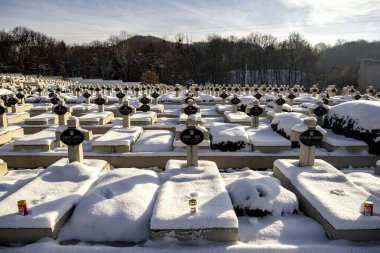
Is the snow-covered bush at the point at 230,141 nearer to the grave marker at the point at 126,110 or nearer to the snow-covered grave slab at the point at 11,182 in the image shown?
the grave marker at the point at 126,110

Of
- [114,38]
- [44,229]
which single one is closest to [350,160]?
[44,229]

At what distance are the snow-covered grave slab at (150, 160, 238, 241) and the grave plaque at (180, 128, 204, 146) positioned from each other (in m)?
1.28

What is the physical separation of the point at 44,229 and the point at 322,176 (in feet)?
18.8

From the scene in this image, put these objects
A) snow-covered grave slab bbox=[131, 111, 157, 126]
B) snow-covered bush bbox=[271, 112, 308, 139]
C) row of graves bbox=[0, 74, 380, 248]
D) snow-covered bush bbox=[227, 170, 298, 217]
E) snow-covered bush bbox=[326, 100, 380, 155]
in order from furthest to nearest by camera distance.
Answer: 1. snow-covered grave slab bbox=[131, 111, 157, 126]
2. snow-covered bush bbox=[271, 112, 308, 139]
3. snow-covered bush bbox=[326, 100, 380, 155]
4. snow-covered bush bbox=[227, 170, 298, 217]
5. row of graves bbox=[0, 74, 380, 248]

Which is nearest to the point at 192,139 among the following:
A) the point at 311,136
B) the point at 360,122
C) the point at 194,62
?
the point at 311,136

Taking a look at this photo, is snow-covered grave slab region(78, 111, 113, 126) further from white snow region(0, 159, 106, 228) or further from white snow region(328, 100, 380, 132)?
white snow region(328, 100, 380, 132)

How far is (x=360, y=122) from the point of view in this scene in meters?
11.0

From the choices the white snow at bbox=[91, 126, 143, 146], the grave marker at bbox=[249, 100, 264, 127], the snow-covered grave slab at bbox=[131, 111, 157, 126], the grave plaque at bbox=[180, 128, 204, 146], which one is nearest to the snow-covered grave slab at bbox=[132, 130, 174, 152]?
the white snow at bbox=[91, 126, 143, 146]

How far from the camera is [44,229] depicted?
496 centimetres

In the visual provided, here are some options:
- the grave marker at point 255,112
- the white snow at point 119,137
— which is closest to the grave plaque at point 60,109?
the white snow at point 119,137

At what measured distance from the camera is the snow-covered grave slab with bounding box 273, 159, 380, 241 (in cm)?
495

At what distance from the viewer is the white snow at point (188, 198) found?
4949mm

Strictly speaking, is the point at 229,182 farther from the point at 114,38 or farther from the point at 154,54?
the point at 114,38

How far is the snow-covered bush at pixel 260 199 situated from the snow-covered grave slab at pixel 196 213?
1.04ft
